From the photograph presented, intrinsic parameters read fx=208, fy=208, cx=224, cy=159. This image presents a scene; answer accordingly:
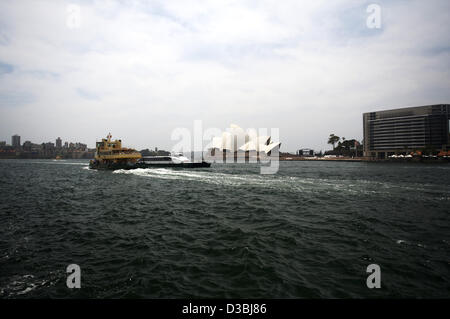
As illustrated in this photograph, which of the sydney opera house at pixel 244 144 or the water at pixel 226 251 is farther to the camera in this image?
the sydney opera house at pixel 244 144

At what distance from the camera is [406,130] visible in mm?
107562

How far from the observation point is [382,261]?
559 centimetres

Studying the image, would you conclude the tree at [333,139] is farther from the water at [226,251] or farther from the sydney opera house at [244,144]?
the water at [226,251]

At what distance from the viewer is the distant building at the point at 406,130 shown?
99.3 m

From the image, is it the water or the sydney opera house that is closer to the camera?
the water

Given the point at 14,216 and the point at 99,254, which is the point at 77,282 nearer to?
the point at 99,254

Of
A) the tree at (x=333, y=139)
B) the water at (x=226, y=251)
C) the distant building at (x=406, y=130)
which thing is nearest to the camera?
the water at (x=226, y=251)

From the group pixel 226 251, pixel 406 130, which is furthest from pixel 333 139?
pixel 226 251

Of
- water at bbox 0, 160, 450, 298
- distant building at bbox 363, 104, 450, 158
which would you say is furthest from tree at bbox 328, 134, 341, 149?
water at bbox 0, 160, 450, 298

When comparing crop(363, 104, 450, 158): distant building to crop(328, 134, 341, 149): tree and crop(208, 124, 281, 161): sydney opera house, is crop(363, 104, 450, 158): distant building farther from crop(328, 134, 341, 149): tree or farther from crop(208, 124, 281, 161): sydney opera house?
crop(208, 124, 281, 161): sydney opera house

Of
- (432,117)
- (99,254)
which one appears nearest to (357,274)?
(99,254)

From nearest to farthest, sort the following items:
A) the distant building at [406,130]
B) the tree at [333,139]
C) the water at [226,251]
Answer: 1. the water at [226,251]
2. the distant building at [406,130]
3. the tree at [333,139]

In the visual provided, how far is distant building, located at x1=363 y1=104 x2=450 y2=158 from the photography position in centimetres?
9931

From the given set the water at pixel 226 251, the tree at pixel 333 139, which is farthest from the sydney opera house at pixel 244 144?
the water at pixel 226 251
